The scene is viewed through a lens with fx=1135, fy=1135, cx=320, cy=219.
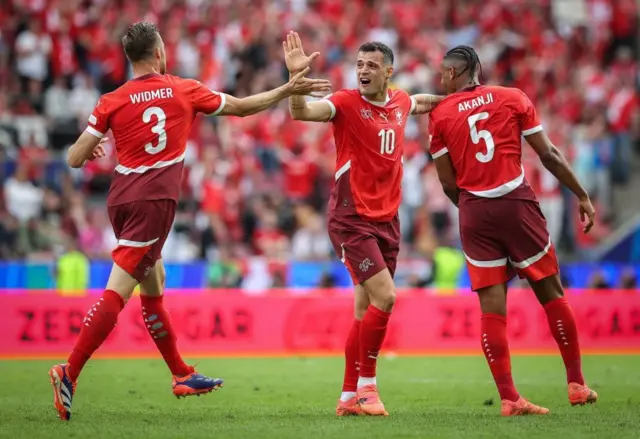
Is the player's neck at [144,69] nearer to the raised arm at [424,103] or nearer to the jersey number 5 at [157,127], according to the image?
the jersey number 5 at [157,127]

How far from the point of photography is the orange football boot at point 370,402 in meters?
8.96

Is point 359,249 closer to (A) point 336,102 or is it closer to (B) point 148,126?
(A) point 336,102

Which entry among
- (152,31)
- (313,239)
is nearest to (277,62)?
(313,239)

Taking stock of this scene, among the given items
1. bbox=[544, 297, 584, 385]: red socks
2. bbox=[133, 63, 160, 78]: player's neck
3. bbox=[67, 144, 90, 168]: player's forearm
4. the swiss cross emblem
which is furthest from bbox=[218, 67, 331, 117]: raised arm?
bbox=[544, 297, 584, 385]: red socks

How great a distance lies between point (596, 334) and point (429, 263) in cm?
336

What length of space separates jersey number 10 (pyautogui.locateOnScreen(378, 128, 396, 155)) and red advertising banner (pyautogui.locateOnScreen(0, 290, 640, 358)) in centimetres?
745

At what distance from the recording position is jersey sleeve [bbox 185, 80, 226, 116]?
29.1 feet

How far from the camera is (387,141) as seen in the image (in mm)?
9258

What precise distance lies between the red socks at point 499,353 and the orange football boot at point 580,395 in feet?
1.92

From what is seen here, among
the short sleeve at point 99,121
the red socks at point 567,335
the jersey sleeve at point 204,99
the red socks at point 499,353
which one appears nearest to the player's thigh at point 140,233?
the short sleeve at point 99,121

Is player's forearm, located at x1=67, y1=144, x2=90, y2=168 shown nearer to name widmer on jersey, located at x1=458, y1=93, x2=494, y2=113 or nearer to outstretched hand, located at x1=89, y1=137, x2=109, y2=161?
outstretched hand, located at x1=89, y1=137, x2=109, y2=161

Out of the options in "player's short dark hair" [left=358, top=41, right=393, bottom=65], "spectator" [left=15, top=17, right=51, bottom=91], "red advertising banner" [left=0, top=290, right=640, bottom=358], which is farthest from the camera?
"spectator" [left=15, top=17, right=51, bottom=91]

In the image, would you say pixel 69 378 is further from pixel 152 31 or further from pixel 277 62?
pixel 277 62

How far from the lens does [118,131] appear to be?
346 inches
